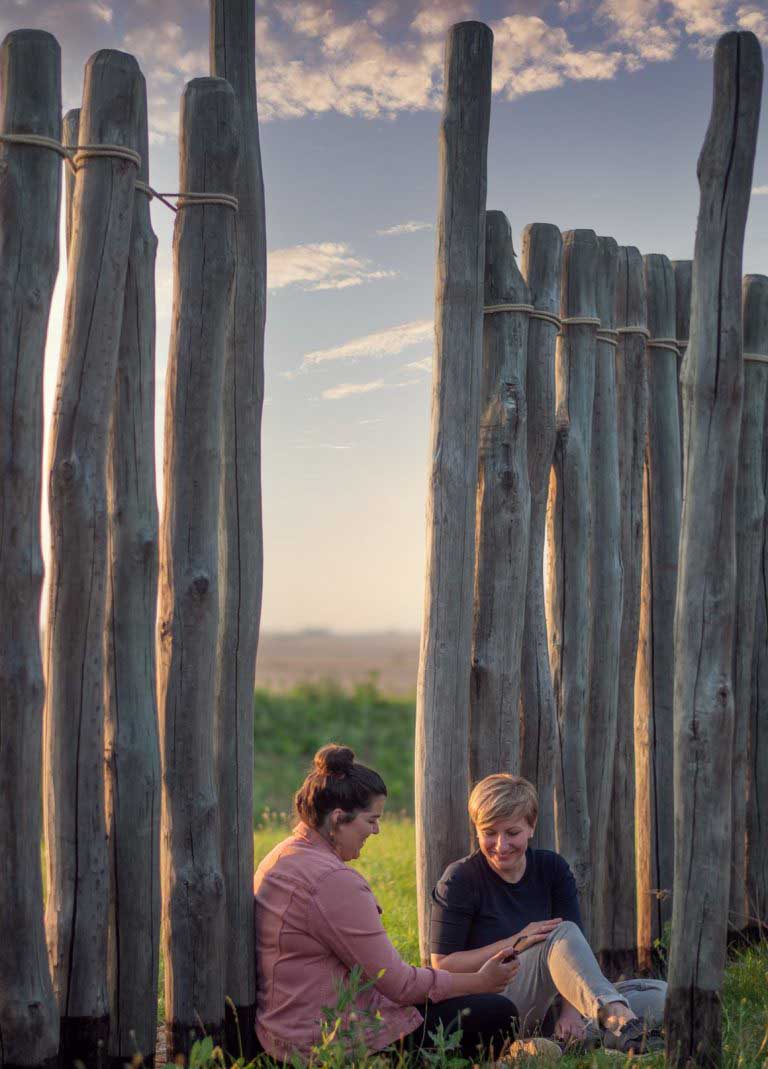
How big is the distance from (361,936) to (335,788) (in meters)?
0.54

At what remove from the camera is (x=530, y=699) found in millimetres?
5711

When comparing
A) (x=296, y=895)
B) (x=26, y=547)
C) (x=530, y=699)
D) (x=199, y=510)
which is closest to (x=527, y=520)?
(x=530, y=699)

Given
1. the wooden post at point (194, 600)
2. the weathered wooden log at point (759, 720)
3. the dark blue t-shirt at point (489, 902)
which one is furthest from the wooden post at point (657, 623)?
the wooden post at point (194, 600)

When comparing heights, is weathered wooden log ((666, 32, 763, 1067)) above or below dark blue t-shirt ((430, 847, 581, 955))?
above

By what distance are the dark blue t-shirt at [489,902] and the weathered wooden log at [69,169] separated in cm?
A: 295

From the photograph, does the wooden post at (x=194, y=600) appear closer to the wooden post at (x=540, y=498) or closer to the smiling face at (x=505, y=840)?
the smiling face at (x=505, y=840)

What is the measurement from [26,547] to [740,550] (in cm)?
421

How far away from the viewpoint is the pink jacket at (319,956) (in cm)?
446

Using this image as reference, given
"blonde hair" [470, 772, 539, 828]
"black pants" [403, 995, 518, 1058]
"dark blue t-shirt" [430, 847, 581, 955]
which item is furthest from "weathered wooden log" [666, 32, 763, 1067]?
"dark blue t-shirt" [430, 847, 581, 955]

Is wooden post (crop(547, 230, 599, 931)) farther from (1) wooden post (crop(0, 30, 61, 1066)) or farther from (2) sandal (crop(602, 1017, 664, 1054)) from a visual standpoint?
(1) wooden post (crop(0, 30, 61, 1066))

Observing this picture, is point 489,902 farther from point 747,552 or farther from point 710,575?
point 747,552

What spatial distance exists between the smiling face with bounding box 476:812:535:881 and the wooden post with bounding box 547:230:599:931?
96cm

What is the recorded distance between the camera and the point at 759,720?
275 inches

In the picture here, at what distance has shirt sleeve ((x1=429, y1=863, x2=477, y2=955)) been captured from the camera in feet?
16.2
